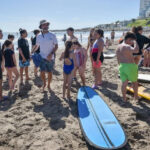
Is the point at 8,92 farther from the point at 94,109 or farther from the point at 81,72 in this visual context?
the point at 94,109

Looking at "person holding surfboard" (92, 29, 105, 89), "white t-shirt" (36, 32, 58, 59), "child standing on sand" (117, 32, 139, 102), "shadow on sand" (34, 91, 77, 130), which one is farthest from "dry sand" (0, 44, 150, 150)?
"white t-shirt" (36, 32, 58, 59)

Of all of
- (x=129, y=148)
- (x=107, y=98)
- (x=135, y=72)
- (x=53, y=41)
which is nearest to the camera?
(x=129, y=148)

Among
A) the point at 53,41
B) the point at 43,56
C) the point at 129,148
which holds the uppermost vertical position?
the point at 53,41

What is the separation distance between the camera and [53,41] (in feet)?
18.7

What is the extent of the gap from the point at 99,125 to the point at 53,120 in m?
1.09

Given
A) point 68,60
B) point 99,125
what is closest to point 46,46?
point 68,60

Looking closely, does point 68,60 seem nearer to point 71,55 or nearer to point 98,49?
point 71,55

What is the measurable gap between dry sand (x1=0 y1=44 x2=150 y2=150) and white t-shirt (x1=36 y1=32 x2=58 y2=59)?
1309 mm

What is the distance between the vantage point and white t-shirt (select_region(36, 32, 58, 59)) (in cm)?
565

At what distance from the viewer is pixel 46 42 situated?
5672 mm

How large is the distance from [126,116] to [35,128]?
2040 millimetres

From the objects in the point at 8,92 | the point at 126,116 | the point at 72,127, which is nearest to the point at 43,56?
the point at 8,92

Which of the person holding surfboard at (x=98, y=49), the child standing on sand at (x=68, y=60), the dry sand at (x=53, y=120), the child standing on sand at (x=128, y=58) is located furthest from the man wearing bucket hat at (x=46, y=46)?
the child standing on sand at (x=128, y=58)

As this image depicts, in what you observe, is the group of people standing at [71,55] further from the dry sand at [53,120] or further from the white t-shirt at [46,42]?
the dry sand at [53,120]
